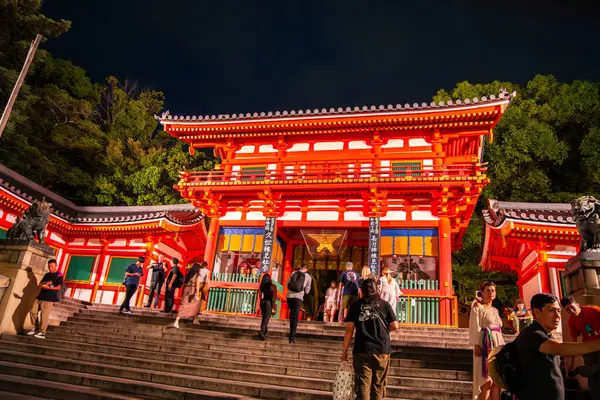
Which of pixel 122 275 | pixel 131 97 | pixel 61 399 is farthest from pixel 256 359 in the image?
pixel 131 97

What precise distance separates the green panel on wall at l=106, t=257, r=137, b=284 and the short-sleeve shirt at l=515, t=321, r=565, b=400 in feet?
57.3

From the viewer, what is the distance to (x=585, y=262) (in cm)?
575

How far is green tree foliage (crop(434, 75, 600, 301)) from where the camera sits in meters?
21.1

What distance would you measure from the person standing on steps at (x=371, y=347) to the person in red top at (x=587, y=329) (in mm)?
2062

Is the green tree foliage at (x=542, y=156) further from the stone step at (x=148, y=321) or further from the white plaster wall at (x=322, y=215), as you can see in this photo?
the stone step at (x=148, y=321)

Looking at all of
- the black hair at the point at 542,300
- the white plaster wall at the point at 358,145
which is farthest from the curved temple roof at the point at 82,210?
the black hair at the point at 542,300

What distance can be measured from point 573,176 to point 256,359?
23529 mm

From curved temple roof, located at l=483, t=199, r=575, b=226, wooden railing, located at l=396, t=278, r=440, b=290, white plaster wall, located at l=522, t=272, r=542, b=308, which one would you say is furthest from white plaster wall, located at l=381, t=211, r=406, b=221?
white plaster wall, located at l=522, t=272, r=542, b=308

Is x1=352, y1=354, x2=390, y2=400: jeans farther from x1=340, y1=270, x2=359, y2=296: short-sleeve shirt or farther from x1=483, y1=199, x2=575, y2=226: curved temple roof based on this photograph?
x1=483, y1=199, x2=575, y2=226: curved temple roof

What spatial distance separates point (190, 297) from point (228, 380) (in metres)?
3.88

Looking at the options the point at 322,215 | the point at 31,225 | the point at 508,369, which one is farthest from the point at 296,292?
the point at 322,215

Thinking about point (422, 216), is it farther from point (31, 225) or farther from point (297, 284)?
point (31, 225)

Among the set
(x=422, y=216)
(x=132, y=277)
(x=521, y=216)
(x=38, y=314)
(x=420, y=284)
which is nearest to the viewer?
(x=38, y=314)

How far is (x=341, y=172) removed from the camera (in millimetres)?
14039
